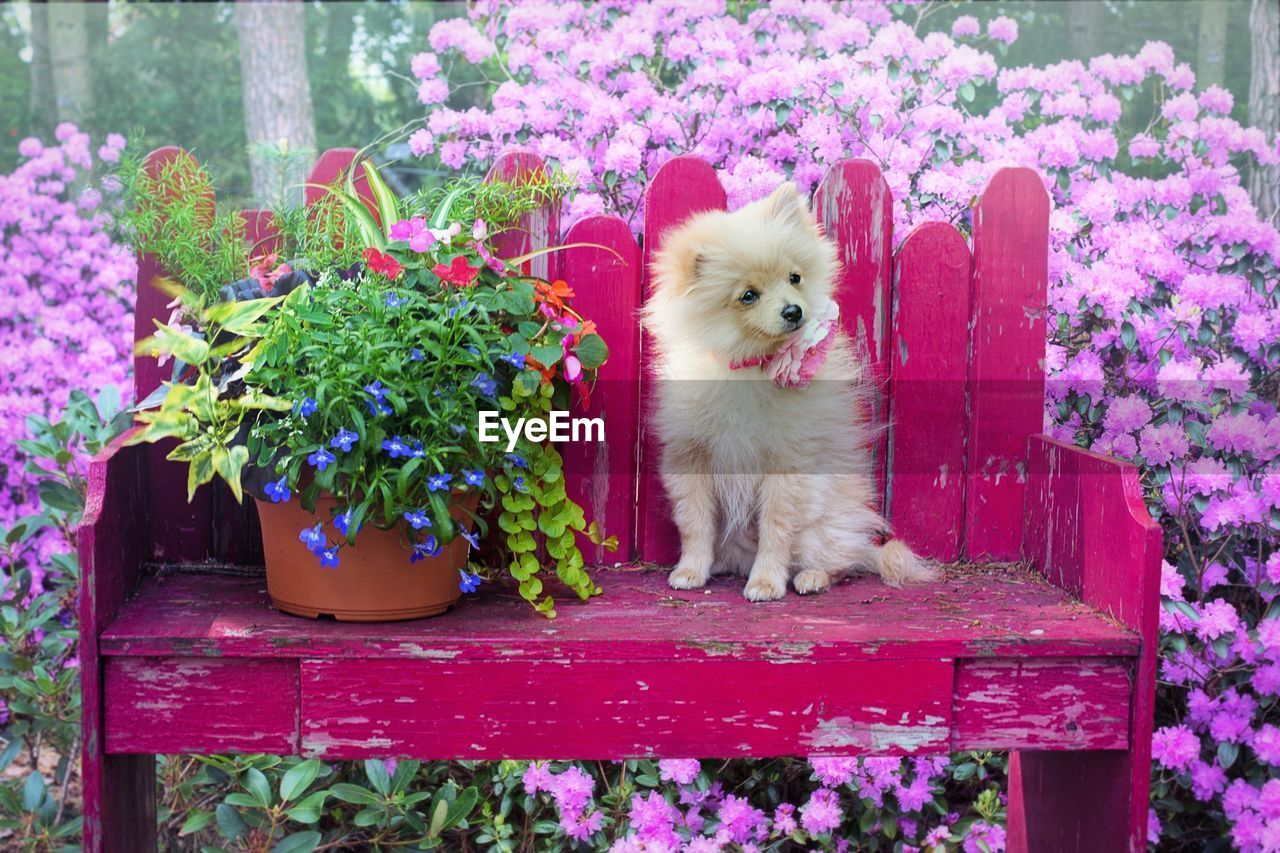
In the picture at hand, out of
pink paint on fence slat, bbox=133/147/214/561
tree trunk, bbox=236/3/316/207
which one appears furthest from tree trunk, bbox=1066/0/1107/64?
tree trunk, bbox=236/3/316/207

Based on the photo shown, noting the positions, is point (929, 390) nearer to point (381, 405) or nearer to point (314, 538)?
→ point (381, 405)

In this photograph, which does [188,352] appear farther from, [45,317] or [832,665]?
[45,317]

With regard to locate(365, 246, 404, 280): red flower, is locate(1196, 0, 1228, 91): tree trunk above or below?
above

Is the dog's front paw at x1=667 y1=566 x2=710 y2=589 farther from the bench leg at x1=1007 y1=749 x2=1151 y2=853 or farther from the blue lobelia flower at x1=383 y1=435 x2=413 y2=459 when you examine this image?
the bench leg at x1=1007 y1=749 x2=1151 y2=853

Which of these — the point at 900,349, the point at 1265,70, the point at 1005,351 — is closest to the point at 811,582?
the point at 900,349

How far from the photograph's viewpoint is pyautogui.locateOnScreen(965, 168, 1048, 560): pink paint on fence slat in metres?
2.50

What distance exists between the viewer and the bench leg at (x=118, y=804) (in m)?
1.92

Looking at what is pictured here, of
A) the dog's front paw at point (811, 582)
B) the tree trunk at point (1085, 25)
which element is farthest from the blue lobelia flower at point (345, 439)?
the tree trunk at point (1085, 25)

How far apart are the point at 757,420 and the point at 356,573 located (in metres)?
0.88

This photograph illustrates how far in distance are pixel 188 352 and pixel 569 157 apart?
149cm

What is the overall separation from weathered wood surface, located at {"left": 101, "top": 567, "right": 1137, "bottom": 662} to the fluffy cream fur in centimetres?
16

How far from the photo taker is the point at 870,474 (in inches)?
100.0

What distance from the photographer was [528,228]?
2.47 metres

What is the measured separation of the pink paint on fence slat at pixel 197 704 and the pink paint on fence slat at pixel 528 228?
1031mm
